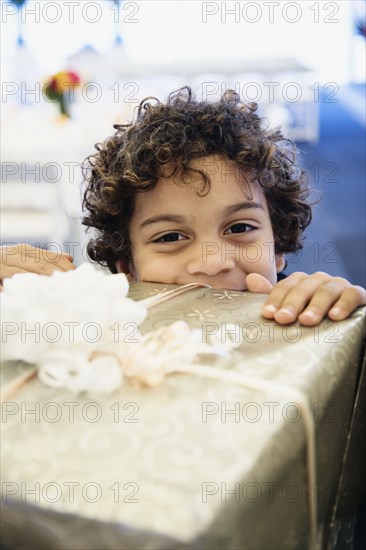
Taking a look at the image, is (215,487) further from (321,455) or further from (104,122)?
(104,122)

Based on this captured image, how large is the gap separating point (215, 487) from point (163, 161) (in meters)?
0.67

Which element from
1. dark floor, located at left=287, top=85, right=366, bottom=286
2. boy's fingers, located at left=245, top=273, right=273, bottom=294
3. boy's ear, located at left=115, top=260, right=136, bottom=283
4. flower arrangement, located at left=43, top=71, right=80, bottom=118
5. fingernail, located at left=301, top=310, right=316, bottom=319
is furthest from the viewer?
flower arrangement, located at left=43, top=71, right=80, bottom=118

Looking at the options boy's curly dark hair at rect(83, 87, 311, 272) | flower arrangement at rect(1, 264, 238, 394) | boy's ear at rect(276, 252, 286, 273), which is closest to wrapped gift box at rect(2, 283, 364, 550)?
flower arrangement at rect(1, 264, 238, 394)

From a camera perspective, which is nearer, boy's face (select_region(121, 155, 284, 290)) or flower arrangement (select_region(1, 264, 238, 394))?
flower arrangement (select_region(1, 264, 238, 394))

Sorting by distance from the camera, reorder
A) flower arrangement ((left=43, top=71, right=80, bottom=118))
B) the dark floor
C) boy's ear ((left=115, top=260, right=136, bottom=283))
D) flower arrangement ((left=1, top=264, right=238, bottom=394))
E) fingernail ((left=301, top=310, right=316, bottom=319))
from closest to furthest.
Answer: flower arrangement ((left=1, top=264, right=238, bottom=394)) → fingernail ((left=301, top=310, right=316, bottom=319)) → boy's ear ((left=115, top=260, right=136, bottom=283)) → the dark floor → flower arrangement ((left=43, top=71, right=80, bottom=118))

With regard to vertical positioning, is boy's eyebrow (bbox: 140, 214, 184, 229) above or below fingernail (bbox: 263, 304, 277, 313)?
above

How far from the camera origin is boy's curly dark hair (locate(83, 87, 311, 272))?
98 cm

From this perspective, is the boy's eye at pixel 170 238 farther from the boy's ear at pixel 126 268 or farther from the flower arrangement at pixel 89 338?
the flower arrangement at pixel 89 338

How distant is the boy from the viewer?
92 centimetres

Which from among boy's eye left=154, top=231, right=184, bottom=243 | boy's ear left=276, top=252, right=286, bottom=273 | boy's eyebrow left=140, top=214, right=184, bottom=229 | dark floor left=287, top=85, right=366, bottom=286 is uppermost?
boy's eyebrow left=140, top=214, right=184, bottom=229

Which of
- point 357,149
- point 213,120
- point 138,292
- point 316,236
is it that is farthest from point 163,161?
point 357,149

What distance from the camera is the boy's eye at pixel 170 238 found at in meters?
0.94

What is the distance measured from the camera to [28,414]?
45 cm

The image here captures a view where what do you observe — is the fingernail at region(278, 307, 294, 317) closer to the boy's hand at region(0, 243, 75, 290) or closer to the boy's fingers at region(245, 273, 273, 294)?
the boy's fingers at region(245, 273, 273, 294)
